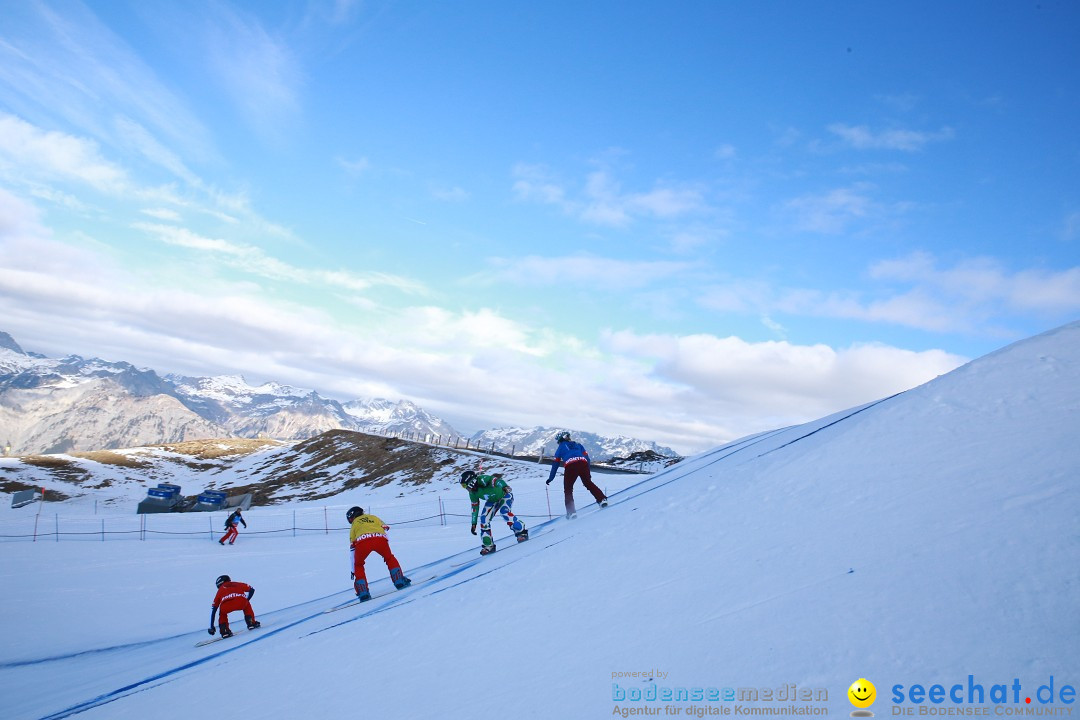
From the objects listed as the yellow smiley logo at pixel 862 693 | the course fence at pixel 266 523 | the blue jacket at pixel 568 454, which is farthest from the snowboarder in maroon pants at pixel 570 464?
the course fence at pixel 266 523

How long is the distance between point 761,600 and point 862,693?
3.67ft

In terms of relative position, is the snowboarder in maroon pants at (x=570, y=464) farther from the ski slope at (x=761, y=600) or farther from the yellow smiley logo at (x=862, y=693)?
the yellow smiley logo at (x=862, y=693)

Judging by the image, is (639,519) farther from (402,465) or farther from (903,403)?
(402,465)

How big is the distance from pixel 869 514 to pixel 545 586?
9.85 feet

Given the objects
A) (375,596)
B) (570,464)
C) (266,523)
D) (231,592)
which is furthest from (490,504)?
(266,523)

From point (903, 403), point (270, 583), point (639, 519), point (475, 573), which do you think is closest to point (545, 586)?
point (639, 519)

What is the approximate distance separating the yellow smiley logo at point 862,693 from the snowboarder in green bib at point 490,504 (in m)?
7.86

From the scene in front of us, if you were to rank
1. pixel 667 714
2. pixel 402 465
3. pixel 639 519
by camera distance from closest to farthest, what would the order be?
1. pixel 667 714
2. pixel 639 519
3. pixel 402 465

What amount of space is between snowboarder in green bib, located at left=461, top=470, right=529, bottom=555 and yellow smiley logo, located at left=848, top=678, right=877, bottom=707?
7.86m

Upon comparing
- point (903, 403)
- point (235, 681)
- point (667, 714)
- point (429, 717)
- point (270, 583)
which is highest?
point (903, 403)

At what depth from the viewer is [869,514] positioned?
4680 mm

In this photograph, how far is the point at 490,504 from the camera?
36.0 ft

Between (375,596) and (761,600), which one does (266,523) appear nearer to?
(375,596)

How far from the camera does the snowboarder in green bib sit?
10.6 metres
